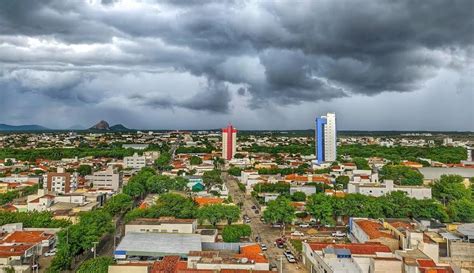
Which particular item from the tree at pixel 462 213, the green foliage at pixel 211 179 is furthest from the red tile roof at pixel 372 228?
the green foliage at pixel 211 179

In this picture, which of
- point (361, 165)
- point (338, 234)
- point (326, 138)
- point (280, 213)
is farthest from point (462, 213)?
point (326, 138)

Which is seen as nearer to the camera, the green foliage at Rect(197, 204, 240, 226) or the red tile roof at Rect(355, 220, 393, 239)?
the red tile roof at Rect(355, 220, 393, 239)

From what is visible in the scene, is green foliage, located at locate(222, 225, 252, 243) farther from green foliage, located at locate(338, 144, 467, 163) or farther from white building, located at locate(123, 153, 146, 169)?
green foliage, located at locate(338, 144, 467, 163)

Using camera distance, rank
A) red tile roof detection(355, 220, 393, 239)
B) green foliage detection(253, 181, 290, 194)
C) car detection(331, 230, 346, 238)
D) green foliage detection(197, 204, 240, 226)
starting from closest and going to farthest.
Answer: red tile roof detection(355, 220, 393, 239) → car detection(331, 230, 346, 238) → green foliage detection(197, 204, 240, 226) → green foliage detection(253, 181, 290, 194)

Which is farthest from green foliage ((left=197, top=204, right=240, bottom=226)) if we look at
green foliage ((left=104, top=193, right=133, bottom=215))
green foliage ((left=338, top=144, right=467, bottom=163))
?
green foliage ((left=338, top=144, right=467, bottom=163))

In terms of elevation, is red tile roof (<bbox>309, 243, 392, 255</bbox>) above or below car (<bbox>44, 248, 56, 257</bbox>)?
above

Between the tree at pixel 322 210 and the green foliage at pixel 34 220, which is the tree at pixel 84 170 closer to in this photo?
the green foliage at pixel 34 220

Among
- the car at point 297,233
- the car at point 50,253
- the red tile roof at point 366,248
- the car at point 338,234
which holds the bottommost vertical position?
the car at point 297,233

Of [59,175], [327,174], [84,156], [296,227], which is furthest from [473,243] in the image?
[84,156]
